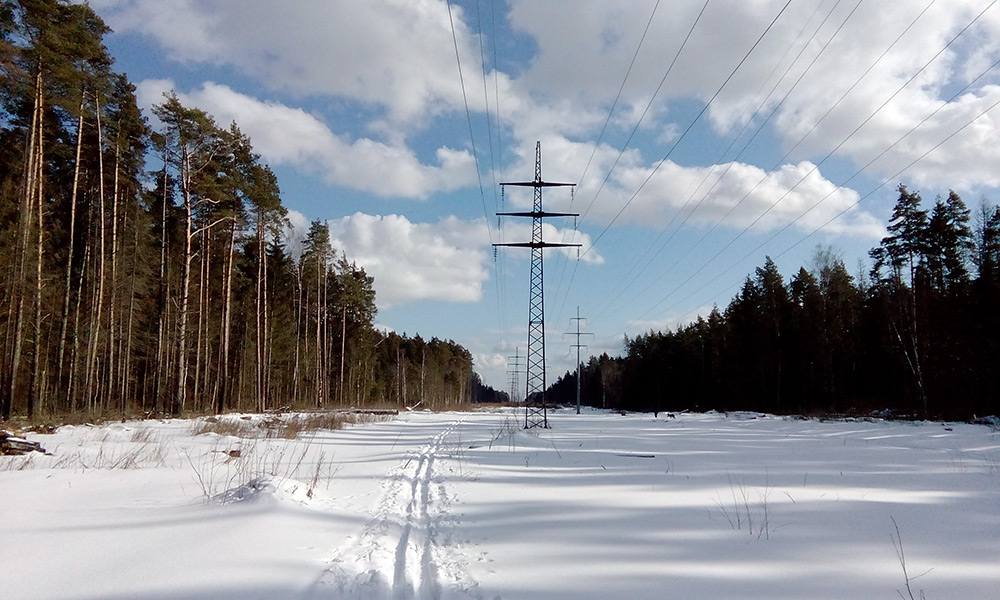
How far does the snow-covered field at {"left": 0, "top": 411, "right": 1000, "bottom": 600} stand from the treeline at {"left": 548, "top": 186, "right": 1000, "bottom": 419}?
943 inches

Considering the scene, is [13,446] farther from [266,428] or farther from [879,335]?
[879,335]

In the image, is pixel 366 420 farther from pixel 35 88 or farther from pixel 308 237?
pixel 308 237

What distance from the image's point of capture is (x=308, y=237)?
42.6 m

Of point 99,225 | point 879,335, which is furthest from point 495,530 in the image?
point 879,335

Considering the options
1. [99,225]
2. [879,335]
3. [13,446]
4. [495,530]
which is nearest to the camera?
[495,530]

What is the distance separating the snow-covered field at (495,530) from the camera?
3.79m

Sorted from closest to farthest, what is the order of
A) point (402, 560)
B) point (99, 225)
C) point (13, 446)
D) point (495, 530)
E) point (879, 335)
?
point (402, 560) < point (495, 530) < point (13, 446) < point (99, 225) < point (879, 335)

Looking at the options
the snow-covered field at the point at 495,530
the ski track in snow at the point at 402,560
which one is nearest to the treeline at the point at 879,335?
the snow-covered field at the point at 495,530

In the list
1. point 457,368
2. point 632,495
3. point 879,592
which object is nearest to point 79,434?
point 632,495

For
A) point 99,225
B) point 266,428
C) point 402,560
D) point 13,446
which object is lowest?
point 266,428

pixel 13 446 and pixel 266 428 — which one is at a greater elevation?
pixel 13 446

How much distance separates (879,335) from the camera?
3944 cm

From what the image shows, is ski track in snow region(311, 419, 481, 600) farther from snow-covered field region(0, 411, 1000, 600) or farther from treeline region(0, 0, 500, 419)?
treeline region(0, 0, 500, 419)

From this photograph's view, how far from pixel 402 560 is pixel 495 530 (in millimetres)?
1440
